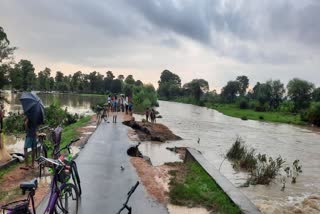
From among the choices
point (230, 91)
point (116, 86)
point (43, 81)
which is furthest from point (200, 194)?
point (43, 81)

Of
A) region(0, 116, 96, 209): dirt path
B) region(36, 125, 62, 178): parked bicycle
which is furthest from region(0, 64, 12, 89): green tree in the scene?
region(36, 125, 62, 178): parked bicycle

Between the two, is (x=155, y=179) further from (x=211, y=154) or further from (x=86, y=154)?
(x=211, y=154)

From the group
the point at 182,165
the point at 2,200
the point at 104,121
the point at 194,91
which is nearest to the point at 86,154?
the point at 182,165

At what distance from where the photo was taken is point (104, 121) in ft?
82.6

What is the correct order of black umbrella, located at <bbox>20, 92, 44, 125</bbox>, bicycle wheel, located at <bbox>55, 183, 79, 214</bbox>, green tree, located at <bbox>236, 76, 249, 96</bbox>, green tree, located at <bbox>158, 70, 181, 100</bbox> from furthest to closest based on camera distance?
1. green tree, located at <bbox>158, 70, 181, 100</bbox>
2. green tree, located at <bbox>236, 76, 249, 96</bbox>
3. black umbrella, located at <bbox>20, 92, 44, 125</bbox>
4. bicycle wheel, located at <bbox>55, 183, 79, 214</bbox>

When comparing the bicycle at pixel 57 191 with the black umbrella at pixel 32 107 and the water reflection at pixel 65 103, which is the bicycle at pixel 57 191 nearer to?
Answer: the black umbrella at pixel 32 107

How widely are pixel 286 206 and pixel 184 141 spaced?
14752mm

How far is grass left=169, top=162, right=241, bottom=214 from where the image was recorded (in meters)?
7.94

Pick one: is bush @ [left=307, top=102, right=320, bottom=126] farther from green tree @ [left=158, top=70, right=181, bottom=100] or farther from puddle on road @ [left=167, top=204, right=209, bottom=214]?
green tree @ [left=158, top=70, right=181, bottom=100]

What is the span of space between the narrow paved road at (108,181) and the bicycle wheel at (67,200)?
182mm

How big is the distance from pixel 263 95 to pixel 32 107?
293 ft

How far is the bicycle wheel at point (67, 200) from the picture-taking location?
235 inches

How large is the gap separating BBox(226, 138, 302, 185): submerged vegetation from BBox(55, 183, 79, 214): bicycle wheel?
28.0 ft

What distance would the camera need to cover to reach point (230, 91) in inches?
4609
